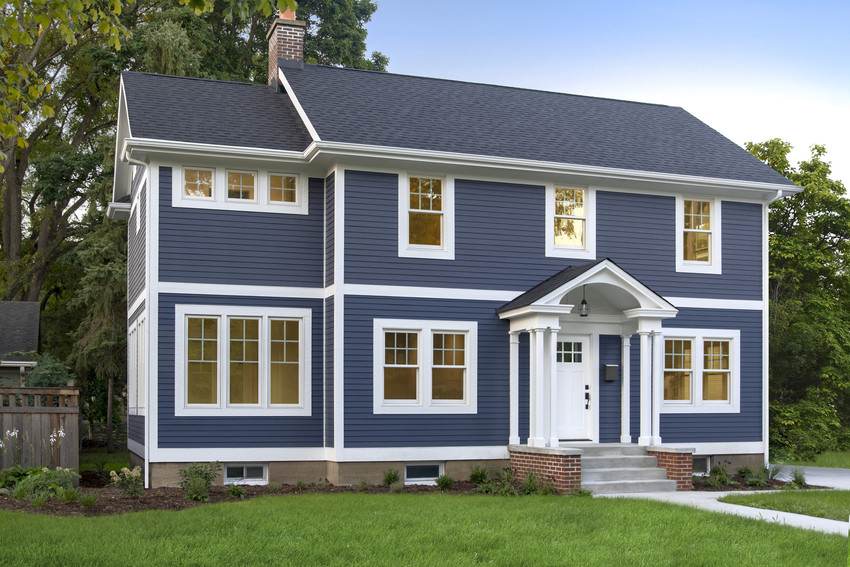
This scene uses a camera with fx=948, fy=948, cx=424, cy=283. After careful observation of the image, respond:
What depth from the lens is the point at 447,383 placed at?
16422 mm

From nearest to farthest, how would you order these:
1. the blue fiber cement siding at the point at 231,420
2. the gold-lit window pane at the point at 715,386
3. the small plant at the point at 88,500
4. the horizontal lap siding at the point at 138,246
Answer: the small plant at the point at 88,500 < the blue fiber cement siding at the point at 231,420 < the horizontal lap siding at the point at 138,246 < the gold-lit window pane at the point at 715,386

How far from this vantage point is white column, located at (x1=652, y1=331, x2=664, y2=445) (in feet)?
55.6

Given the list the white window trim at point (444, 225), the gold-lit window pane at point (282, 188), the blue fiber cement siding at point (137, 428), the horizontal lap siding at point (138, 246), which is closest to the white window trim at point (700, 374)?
the white window trim at point (444, 225)

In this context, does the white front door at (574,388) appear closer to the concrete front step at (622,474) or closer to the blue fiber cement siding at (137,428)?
the concrete front step at (622,474)

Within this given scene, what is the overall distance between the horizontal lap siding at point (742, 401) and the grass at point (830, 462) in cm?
312

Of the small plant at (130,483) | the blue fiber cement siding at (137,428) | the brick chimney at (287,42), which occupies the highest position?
the brick chimney at (287,42)

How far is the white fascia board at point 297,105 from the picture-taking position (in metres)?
15.6

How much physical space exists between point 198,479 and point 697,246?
34.0 ft

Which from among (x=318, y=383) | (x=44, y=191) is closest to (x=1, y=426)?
(x=318, y=383)

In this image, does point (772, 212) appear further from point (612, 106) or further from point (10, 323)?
point (10, 323)

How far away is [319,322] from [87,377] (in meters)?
13.6

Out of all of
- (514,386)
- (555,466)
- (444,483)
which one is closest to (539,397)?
(514,386)

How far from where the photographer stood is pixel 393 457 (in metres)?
15.9

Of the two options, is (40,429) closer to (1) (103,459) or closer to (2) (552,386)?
(2) (552,386)
